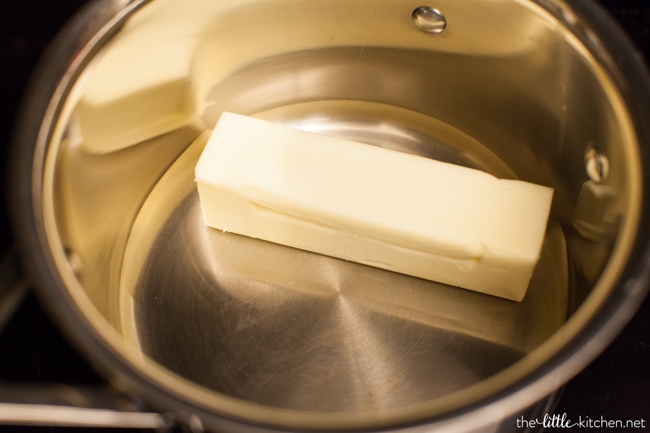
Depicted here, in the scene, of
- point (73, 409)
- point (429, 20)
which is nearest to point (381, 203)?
point (429, 20)

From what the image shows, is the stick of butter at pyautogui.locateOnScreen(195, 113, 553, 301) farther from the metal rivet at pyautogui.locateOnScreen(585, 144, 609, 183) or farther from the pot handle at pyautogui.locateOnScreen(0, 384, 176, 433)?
the pot handle at pyautogui.locateOnScreen(0, 384, 176, 433)

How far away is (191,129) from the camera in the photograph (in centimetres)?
117

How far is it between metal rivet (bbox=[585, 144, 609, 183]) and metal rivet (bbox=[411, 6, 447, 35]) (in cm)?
30

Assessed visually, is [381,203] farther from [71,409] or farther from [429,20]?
[71,409]

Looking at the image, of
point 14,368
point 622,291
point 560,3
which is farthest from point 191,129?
point 622,291

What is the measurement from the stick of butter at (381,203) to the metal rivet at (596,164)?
0.07 metres

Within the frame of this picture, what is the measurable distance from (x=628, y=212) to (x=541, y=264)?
0.29 m

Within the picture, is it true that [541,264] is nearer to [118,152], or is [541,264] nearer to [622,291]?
[622,291]

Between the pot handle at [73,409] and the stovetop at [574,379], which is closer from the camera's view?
the pot handle at [73,409]

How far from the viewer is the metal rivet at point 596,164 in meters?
0.94

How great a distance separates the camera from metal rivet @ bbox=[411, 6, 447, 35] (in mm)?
1045

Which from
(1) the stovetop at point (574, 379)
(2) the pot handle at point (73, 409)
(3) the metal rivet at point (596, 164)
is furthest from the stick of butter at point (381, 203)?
(2) the pot handle at point (73, 409)

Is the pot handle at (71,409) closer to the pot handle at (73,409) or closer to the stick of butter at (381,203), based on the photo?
the pot handle at (73,409)

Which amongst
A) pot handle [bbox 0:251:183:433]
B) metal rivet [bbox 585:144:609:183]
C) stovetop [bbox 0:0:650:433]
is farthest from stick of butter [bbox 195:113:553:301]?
pot handle [bbox 0:251:183:433]
